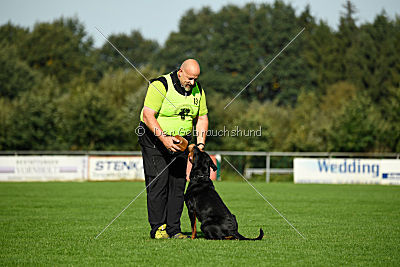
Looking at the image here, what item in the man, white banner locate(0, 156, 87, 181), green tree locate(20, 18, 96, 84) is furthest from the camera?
green tree locate(20, 18, 96, 84)

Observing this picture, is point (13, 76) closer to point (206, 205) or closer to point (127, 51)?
point (127, 51)

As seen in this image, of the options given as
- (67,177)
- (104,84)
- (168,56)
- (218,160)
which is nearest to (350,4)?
(168,56)

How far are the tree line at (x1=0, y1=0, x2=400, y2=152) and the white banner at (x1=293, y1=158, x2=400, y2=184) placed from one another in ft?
32.1

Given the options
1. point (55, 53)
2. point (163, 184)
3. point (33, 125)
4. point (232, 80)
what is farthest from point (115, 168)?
point (55, 53)

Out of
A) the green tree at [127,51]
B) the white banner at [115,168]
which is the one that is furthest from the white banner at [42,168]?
the green tree at [127,51]

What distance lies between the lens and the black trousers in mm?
7430

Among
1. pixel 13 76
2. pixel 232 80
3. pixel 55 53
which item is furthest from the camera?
pixel 55 53

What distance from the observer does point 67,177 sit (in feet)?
86.0

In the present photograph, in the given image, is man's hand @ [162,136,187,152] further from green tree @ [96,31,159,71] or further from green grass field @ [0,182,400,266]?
Result: green tree @ [96,31,159,71]

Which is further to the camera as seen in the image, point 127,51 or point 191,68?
point 127,51

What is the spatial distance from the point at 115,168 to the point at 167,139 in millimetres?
19678

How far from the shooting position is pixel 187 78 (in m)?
7.14

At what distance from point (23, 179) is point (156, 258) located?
70.5ft

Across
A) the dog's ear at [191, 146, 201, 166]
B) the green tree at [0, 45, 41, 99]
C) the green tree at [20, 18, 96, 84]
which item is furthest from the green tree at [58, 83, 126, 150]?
the dog's ear at [191, 146, 201, 166]
